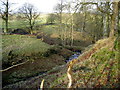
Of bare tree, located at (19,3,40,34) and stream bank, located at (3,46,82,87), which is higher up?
bare tree, located at (19,3,40,34)

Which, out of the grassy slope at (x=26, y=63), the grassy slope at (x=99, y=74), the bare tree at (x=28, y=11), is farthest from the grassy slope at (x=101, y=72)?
the bare tree at (x=28, y=11)

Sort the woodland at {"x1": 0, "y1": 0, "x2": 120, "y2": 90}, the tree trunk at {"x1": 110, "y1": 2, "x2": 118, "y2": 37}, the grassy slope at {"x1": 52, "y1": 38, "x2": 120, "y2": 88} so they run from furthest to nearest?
the tree trunk at {"x1": 110, "y1": 2, "x2": 118, "y2": 37} → the woodland at {"x1": 0, "y1": 0, "x2": 120, "y2": 90} → the grassy slope at {"x1": 52, "y1": 38, "x2": 120, "y2": 88}

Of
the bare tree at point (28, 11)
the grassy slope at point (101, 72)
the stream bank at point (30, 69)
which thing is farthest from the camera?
the bare tree at point (28, 11)

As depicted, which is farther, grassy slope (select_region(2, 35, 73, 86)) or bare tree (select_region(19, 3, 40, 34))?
bare tree (select_region(19, 3, 40, 34))

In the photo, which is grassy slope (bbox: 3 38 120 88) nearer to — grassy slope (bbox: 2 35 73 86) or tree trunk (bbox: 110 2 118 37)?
tree trunk (bbox: 110 2 118 37)

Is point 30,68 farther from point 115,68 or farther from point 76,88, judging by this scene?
point 115,68

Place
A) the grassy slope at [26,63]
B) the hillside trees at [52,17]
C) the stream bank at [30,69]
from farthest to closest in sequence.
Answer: the hillside trees at [52,17] < the grassy slope at [26,63] < the stream bank at [30,69]

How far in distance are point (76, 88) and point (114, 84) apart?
1.90 m

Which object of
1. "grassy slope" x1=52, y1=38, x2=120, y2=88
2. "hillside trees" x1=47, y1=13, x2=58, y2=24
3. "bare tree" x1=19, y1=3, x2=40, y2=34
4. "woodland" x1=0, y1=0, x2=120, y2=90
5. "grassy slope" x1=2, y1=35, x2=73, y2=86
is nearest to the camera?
"grassy slope" x1=52, y1=38, x2=120, y2=88

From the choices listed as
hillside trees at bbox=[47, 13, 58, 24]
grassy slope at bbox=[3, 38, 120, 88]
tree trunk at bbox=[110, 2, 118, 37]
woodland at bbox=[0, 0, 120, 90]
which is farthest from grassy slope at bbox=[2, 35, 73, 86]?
hillside trees at bbox=[47, 13, 58, 24]

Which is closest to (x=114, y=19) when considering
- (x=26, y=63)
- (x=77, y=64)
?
(x=77, y=64)

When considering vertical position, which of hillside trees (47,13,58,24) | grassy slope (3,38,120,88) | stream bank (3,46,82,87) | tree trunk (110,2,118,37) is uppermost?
hillside trees (47,13,58,24)

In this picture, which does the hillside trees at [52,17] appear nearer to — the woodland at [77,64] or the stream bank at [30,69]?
the woodland at [77,64]

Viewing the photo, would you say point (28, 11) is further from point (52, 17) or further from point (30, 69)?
point (30, 69)
